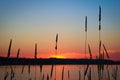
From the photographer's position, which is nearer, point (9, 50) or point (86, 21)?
point (9, 50)

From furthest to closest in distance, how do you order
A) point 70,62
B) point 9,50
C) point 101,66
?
point 70,62 → point 101,66 → point 9,50

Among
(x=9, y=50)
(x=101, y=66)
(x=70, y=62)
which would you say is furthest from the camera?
(x=70, y=62)

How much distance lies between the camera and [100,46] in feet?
33.1

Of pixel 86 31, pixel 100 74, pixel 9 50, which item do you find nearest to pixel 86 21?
pixel 86 31

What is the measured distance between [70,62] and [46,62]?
103ft

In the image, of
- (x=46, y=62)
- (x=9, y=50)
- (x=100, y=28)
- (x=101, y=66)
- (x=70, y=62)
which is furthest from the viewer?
(x=70, y=62)

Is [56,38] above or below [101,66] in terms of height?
above

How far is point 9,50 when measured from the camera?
908cm

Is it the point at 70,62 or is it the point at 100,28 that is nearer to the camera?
the point at 100,28

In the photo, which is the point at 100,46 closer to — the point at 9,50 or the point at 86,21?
the point at 86,21

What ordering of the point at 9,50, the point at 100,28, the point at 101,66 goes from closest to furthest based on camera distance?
the point at 9,50, the point at 100,28, the point at 101,66

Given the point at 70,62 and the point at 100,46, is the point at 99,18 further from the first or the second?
the point at 70,62

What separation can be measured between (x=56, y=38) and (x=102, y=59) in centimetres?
184

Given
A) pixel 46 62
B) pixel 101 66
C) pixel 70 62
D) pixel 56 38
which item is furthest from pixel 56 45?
pixel 70 62
